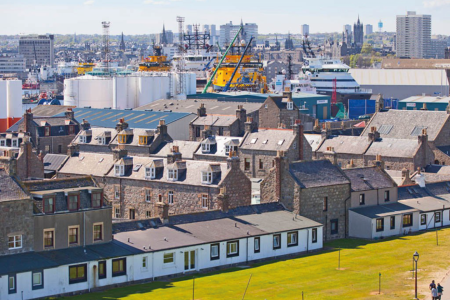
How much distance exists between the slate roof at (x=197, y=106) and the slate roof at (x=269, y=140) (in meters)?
24.2

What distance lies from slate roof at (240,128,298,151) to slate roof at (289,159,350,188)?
1668 centimetres

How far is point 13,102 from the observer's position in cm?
13962

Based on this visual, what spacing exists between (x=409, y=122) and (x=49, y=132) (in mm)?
41477

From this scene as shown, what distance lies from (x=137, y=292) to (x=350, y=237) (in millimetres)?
25496

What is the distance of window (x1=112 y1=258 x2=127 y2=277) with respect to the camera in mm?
57031

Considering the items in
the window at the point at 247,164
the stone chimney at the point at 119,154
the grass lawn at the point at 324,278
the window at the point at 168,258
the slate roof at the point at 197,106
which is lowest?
the grass lawn at the point at 324,278

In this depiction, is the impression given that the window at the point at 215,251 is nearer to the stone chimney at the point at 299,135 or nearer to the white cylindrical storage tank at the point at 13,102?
the stone chimney at the point at 299,135

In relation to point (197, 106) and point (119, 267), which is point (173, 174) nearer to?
point (119, 267)

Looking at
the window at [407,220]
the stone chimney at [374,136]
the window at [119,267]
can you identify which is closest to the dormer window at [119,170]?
the window at [119,267]

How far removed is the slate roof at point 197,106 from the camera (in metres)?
126

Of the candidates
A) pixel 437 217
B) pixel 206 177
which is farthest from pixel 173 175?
pixel 437 217

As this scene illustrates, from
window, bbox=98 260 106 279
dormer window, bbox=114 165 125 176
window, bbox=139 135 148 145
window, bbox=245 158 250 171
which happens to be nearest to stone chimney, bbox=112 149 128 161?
dormer window, bbox=114 165 125 176

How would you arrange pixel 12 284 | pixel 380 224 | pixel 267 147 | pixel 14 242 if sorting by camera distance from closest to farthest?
1. pixel 12 284
2. pixel 14 242
3. pixel 380 224
4. pixel 267 147

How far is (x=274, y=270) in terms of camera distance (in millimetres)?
61938
